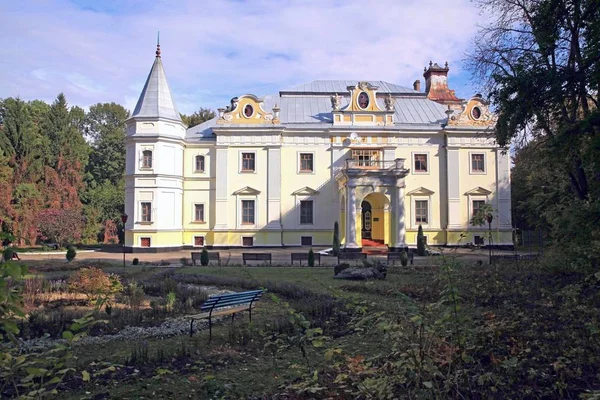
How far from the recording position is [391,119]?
32.7 meters

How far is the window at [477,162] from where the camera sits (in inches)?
1303

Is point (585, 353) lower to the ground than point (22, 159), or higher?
lower

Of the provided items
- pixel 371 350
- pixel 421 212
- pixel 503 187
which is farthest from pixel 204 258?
pixel 503 187

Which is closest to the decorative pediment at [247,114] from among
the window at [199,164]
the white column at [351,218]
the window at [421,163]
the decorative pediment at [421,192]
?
the window at [199,164]

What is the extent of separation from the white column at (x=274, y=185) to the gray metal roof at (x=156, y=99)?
24.3ft

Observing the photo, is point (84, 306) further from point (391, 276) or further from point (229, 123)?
point (229, 123)

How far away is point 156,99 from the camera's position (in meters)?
31.7

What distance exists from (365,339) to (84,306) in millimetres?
6882

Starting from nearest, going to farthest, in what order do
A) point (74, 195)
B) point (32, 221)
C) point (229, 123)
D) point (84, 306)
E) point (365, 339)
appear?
1. point (365, 339)
2. point (84, 306)
3. point (229, 123)
4. point (32, 221)
5. point (74, 195)

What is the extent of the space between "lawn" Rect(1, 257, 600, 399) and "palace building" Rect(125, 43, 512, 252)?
21.3 meters

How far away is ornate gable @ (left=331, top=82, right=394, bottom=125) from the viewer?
32.2 meters

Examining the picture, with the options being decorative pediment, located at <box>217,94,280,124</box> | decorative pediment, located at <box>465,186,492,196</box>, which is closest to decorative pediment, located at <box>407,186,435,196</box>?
decorative pediment, located at <box>465,186,492,196</box>

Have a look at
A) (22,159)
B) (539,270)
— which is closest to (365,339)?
(539,270)

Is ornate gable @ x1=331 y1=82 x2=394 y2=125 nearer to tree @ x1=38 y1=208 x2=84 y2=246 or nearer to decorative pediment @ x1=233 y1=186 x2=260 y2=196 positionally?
decorative pediment @ x1=233 y1=186 x2=260 y2=196
